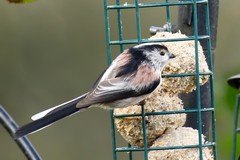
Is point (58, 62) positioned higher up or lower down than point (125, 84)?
lower down

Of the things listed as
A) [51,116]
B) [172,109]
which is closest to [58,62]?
[172,109]

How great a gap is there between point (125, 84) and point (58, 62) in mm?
5077

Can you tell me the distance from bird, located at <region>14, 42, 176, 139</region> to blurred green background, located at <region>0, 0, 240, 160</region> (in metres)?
4.43

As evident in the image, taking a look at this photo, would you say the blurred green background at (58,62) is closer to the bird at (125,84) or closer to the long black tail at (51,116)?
the bird at (125,84)

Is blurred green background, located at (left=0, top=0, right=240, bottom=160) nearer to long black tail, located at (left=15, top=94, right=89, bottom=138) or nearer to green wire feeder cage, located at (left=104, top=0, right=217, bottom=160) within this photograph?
green wire feeder cage, located at (left=104, top=0, right=217, bottom=160)

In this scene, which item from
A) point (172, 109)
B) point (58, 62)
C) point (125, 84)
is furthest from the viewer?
point (58, 62)

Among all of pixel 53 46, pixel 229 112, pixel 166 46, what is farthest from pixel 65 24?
pixel 166 46

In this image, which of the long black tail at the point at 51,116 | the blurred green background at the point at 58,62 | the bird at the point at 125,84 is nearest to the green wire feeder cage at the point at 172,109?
the bird at the point at 125,84

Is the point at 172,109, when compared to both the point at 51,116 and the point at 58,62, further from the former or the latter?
the point at 58,62

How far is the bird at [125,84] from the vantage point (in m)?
5.13

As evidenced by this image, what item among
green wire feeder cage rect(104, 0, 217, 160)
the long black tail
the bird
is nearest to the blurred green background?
green wire feeder cage rect(104, 0, 217, 160)

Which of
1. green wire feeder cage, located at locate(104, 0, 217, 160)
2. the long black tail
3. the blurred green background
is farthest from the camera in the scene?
the blurred green background

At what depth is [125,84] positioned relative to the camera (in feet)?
16.9

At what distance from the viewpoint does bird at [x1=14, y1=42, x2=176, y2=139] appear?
5129mm
